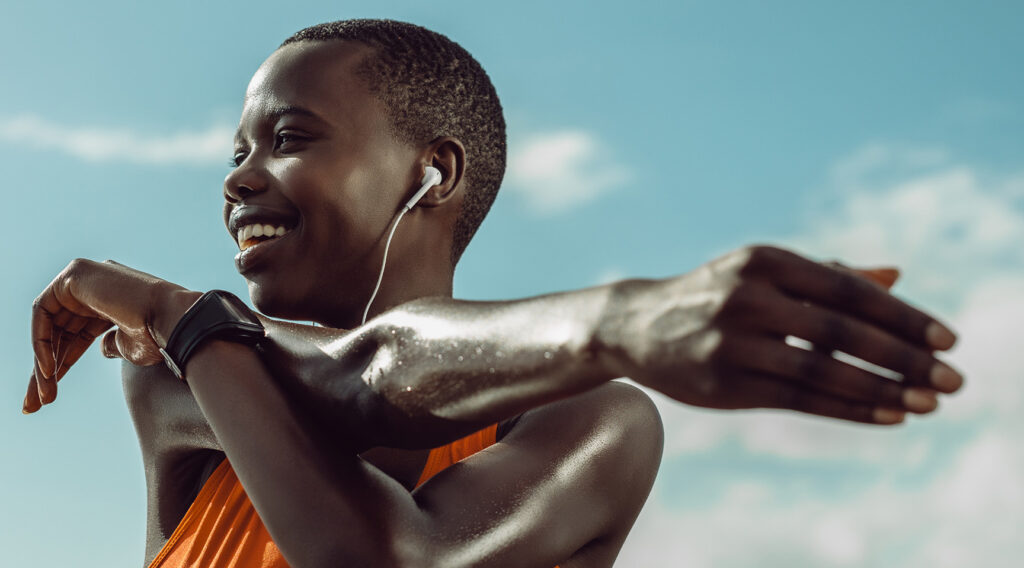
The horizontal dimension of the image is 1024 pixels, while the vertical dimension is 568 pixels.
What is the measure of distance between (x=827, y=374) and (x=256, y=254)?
1.20 m

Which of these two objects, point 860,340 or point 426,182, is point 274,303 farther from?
point 860,340

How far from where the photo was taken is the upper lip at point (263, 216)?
185 cm

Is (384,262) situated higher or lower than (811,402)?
higher

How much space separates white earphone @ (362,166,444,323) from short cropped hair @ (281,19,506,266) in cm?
7

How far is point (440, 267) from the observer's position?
80.6 inches

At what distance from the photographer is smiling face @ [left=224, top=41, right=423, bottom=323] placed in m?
1.84

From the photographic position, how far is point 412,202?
1950mm

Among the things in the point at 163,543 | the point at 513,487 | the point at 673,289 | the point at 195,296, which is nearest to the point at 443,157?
the point at 195,296

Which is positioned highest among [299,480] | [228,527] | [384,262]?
[384,262]

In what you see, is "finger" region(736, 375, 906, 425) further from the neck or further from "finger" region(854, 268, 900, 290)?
the neck

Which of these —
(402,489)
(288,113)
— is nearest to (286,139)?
(288,113)

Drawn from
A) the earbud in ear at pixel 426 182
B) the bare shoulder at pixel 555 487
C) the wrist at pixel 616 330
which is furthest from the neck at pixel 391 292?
the wrist at pixel 616 330

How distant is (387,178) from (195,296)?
0.43 meters

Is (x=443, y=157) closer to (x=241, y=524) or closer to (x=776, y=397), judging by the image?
(x=241, y=524)
